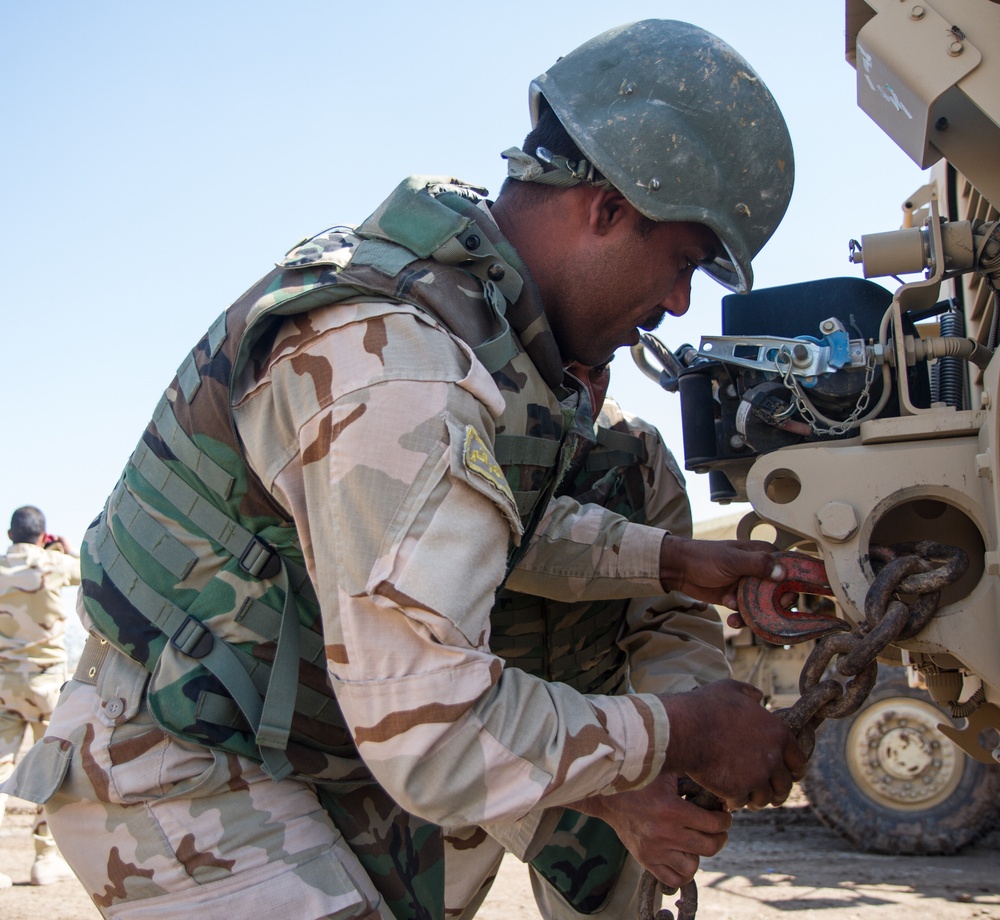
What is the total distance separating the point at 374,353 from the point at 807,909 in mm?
4717

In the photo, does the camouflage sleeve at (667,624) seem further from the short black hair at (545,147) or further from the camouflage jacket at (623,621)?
the short black hair at (545,147)

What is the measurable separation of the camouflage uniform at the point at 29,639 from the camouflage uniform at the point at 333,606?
18.0 feet

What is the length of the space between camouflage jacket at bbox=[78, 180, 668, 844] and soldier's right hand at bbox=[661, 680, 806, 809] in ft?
0.18

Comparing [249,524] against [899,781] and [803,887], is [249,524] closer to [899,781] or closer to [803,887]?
[803,887]

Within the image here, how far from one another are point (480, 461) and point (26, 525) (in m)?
6.75

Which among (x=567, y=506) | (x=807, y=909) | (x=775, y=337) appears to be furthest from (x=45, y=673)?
(x=775, y=337)

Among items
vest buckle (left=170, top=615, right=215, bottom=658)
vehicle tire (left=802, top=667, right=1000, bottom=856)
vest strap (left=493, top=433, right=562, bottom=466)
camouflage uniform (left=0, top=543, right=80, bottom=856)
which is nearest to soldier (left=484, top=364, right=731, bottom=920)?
vest strap (left=493, top=433, right=562, bottom=466)

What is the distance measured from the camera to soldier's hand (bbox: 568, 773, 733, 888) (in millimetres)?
1879

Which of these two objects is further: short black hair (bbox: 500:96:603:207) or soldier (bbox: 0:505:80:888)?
soldier (bbox: 0:505:80:888)

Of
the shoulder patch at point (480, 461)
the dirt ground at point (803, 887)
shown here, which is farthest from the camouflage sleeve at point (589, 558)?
the dirt ground at point (803, 887)

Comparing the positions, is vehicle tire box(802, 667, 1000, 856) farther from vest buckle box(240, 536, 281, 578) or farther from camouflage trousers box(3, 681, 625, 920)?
vest buckle box(240, 536, 281, 578)

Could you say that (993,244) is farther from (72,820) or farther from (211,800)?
(72,820)

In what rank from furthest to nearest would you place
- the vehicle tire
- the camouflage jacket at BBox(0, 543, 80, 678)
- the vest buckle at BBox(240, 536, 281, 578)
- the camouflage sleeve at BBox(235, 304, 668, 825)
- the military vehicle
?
the camouflage jacket at BBox(0, 543, 80, 678), the vehicle tire, the military vehicle, the vest buckle at BBox(240, 536, 281, 578), the camouflage sleeve at BBox(235, 304, 668, 825)

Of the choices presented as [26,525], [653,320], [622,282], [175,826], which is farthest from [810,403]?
[26,525]
